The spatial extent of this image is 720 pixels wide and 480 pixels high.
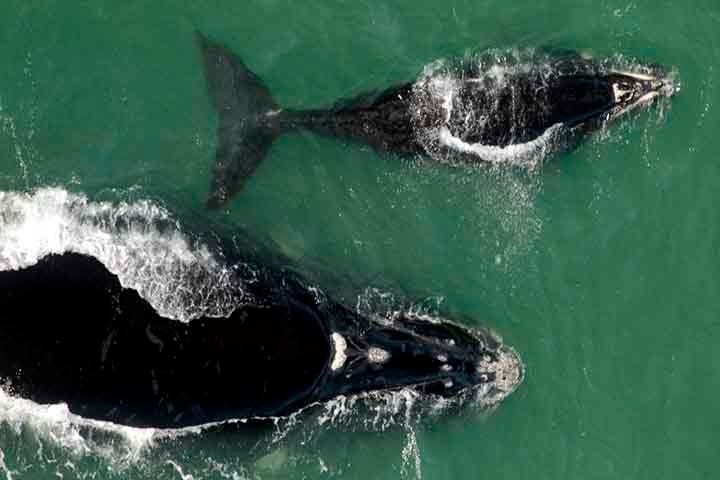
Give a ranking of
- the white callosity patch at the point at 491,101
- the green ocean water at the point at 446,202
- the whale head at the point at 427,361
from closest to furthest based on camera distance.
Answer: the whale head at the point at 427,361, the white callosity patch at the point at 491,101, the green ocean water at the point at 446,202

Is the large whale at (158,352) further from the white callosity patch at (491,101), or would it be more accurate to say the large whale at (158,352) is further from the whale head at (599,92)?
the whale head at (599,92)

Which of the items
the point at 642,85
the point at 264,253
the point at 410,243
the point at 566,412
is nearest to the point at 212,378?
the point at 264,253

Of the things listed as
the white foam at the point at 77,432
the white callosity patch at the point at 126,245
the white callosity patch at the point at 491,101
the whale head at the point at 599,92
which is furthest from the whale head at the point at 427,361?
the whale head at the point at 599,92

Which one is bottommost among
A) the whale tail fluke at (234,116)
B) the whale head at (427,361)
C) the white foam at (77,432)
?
the white foam at (77,432)

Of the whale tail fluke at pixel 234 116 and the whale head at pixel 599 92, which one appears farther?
the whale tail fluke at pixel 234 116

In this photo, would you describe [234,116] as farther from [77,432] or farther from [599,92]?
[599,92]

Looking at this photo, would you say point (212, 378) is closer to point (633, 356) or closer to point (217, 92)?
point (217, 92)

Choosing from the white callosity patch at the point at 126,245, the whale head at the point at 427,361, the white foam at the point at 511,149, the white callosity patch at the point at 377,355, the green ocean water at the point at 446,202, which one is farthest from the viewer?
the green ocean water at the point at 446,202
